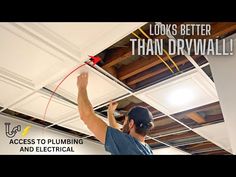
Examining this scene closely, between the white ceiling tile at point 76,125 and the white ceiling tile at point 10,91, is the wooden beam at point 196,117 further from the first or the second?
the white ceiling tile at point 10,91

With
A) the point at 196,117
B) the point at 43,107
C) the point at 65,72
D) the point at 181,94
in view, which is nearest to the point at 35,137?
the point at 43,107

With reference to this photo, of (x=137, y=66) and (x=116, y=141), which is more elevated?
(x=137, y=66)

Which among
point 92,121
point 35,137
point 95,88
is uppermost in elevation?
point 95,88

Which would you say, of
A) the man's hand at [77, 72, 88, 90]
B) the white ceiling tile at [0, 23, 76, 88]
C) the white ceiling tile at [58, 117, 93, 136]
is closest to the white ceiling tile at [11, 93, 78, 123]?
the white ceiling tile at [58, 117, 93, 136]

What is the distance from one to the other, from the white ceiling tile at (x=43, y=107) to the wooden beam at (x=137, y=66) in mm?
726

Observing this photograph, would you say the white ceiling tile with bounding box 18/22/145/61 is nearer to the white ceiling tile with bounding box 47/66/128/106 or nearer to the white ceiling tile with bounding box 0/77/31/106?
the white ceiling tile with bounding box 47/66/128/106

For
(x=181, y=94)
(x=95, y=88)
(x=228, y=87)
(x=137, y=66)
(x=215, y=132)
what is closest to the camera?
(x=228, y=87)

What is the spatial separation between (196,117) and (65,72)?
5.70 ft

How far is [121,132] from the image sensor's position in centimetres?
125

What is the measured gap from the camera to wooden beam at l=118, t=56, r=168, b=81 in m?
1.89

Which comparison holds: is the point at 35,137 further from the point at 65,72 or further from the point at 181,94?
the point at 181,94

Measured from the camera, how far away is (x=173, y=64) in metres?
1.90

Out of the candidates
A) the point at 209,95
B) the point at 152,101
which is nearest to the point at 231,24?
the point at 209,95
